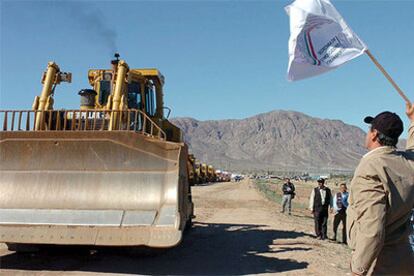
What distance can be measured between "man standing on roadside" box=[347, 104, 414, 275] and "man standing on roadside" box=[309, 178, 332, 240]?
1004cm

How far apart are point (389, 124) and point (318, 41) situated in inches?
60.2

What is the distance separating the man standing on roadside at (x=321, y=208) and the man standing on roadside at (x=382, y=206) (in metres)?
10.0

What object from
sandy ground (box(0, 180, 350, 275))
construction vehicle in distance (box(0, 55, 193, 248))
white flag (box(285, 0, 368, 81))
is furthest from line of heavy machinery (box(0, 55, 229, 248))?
white flag (box(285, 0, 368, 81))

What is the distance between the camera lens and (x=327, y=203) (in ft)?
44.1

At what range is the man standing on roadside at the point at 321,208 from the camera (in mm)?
13078

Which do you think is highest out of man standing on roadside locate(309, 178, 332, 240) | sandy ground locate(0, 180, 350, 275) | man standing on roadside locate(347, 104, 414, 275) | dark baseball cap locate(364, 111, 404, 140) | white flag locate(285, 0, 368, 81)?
white flag locate(285, 0, 368, 81)

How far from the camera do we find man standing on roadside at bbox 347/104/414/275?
117 inches

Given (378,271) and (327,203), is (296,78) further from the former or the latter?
(327,203)

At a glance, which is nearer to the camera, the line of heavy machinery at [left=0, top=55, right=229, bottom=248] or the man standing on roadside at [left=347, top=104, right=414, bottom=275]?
the man standing on roadside at [left=347, top=104, right=414, bottom=275]

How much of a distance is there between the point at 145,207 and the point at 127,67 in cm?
364

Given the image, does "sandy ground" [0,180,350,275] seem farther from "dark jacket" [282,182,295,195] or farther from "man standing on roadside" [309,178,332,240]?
"dark jacket" [282,182,295,195]

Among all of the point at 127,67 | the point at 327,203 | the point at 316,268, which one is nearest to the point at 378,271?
the point at 316,268

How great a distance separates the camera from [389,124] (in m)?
3.24

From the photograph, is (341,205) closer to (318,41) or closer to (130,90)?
(130,90)
